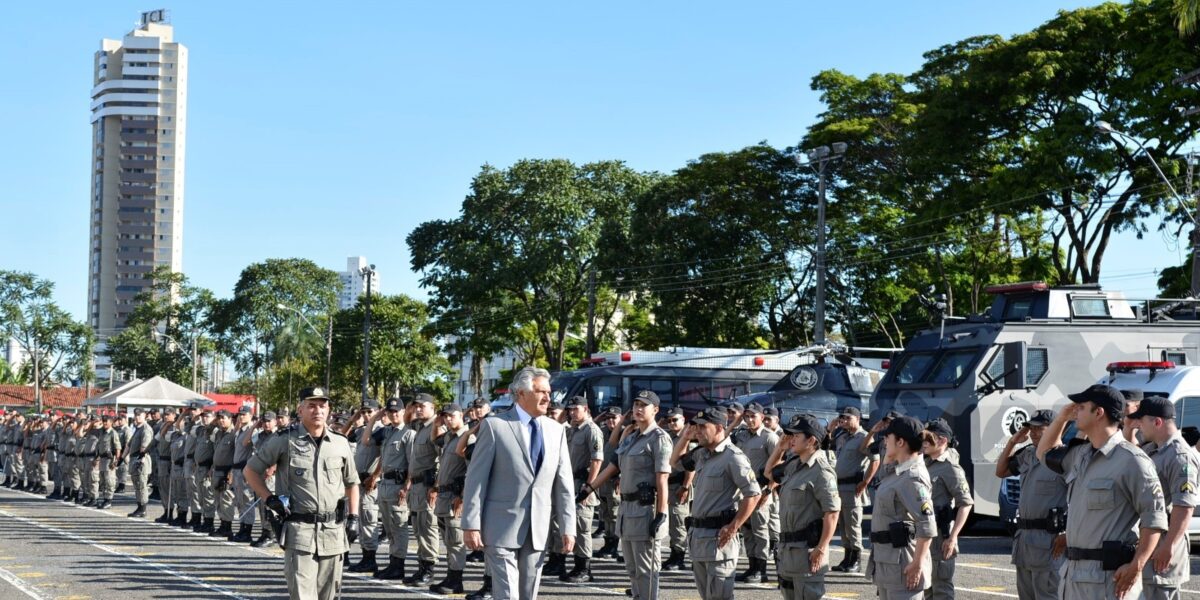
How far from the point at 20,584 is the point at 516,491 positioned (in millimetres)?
7184

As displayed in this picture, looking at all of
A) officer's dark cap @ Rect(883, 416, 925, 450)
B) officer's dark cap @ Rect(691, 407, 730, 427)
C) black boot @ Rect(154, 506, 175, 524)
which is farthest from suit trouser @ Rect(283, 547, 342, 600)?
black boot @ Rect(154, 506, 175, 524)

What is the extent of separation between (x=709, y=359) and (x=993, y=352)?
1153 centimetres

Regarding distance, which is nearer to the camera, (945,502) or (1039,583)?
(1039,583)

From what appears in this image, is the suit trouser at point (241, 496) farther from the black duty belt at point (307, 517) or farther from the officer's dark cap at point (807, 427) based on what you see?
the officer's dark cap at point (807, 427)

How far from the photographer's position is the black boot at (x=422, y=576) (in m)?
13.6

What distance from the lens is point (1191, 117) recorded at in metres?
28.6

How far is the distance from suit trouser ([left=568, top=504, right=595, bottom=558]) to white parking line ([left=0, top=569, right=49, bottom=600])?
16.4ft

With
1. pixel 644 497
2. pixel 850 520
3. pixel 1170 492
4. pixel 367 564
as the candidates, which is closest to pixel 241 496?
pixel 367 564

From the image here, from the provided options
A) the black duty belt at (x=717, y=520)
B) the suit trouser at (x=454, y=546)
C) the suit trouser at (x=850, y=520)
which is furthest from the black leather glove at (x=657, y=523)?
the suit trouser at (x=850, y=520)

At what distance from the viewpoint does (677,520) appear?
568 inches

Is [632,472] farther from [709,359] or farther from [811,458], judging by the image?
[709,359]

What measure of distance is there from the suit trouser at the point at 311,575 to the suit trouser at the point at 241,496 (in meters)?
9.68

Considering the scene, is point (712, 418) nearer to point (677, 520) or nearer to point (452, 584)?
point (452, 584)

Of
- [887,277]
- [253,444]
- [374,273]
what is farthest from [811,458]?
[374,273]
